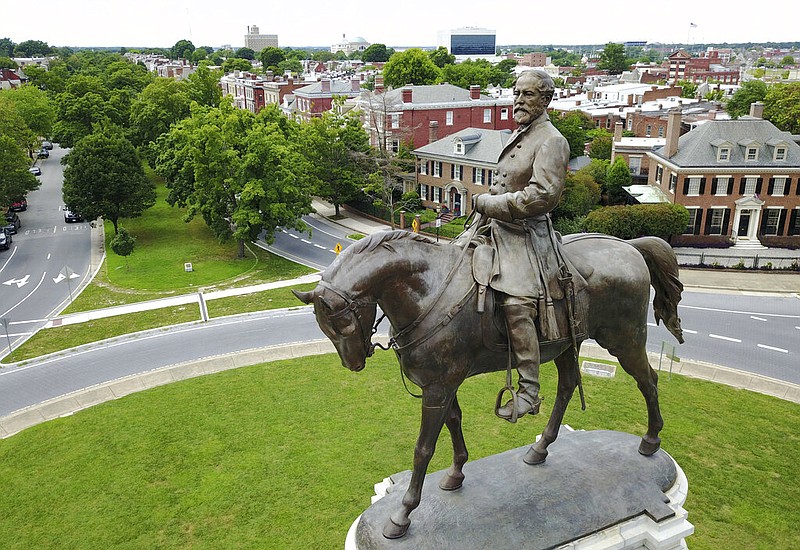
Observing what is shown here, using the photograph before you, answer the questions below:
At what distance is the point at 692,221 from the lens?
44.4 m

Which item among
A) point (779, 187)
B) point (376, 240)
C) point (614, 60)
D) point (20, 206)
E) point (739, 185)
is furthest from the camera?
point (614, 60)

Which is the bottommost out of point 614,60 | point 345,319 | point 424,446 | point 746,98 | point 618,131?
point 424,446

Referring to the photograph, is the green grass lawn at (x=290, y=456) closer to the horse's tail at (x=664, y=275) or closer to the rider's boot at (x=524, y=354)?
the horse's tail at (x=664, y=275)

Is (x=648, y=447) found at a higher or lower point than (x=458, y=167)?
lower

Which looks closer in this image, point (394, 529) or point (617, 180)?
point (394, 529)

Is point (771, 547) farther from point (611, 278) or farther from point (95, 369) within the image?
point (95, 369)

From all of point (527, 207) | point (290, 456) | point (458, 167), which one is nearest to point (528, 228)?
point (527, 207)

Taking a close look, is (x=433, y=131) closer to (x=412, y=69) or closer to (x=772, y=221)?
(x=772, y=221)

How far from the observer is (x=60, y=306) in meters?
32.7

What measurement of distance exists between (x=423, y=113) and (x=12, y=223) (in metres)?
37.1

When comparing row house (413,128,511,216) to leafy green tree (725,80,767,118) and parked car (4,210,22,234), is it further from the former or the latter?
leafy green tree (725,80,767,118)

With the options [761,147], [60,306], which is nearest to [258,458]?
[60,306]

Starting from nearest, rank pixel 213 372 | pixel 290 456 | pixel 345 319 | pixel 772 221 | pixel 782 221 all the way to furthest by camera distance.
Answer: pixel 345 319, pixel 290 456, pixel 213 372, pixel 782 221, pixel 772 221

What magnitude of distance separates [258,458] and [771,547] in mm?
12289
